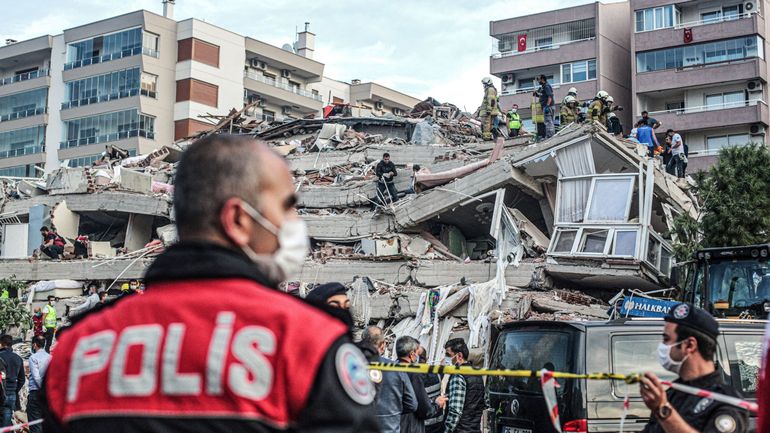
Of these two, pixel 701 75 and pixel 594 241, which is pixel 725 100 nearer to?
pixel 701 75

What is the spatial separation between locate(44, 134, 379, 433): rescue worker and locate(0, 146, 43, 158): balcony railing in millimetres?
69382

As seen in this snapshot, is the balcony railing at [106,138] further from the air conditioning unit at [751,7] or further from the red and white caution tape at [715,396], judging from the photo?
the red and white caution tape at [715,396]

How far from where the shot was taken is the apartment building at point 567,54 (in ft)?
189

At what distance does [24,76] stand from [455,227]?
52060 millimetres

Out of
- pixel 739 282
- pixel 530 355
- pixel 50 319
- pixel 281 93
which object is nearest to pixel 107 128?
pixel 281 93

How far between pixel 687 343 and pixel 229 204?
3366 millimetres

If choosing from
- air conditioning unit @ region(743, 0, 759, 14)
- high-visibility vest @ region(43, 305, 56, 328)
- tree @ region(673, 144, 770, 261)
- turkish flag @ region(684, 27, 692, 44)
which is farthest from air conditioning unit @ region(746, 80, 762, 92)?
high-visibility vest @ region(43, 305, 56, 328)

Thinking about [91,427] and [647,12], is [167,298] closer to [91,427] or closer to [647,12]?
[91,427]

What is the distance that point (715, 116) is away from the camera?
5203 centimetres

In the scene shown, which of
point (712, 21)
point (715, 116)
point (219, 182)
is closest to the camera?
point (219, 182)

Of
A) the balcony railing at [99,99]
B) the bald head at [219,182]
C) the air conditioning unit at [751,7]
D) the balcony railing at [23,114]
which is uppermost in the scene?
the air conditioning unit at [751,7]

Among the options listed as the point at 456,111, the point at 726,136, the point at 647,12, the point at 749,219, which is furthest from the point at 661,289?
the point at 647,12

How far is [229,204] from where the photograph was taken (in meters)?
2.26

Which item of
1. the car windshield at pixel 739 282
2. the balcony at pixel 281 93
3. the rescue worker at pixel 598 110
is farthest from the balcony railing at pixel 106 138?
the car windshield at pixel 739 282
